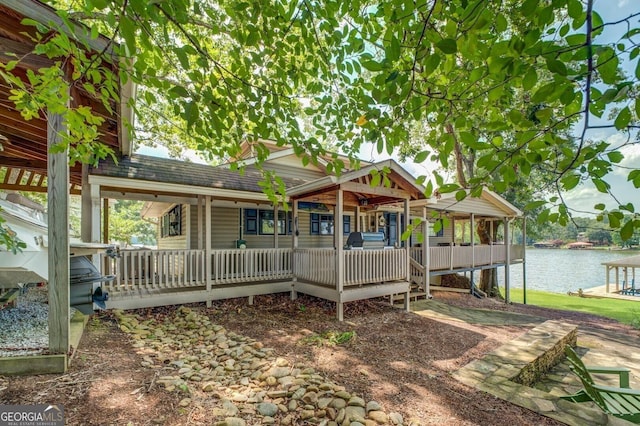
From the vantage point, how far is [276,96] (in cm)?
234

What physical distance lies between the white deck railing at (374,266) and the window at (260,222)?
4.10m

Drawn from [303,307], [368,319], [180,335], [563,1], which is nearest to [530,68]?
[563,1]

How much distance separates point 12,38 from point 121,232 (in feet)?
86.2

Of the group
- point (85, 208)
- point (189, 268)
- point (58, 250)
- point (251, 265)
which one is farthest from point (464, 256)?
point (85, 208)

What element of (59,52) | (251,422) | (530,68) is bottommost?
(251,422)

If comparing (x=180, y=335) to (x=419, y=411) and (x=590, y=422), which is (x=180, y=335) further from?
(x=590, y=422)

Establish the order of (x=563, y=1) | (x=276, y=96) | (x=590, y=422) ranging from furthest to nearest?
1. (x=590, y=422)
2. (x=276, y=96)
3. (x=563, y=1)

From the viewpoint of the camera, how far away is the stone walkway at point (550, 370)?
3.65 metres

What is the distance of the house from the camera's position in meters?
7.10

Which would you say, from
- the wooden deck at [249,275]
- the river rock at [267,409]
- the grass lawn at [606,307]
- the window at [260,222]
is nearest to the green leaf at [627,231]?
the river rock at [267,409]

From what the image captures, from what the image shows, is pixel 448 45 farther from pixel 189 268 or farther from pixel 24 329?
pixel 189 268

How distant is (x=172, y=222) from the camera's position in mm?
12289

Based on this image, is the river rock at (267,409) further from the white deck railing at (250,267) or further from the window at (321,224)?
the window at (321,224)

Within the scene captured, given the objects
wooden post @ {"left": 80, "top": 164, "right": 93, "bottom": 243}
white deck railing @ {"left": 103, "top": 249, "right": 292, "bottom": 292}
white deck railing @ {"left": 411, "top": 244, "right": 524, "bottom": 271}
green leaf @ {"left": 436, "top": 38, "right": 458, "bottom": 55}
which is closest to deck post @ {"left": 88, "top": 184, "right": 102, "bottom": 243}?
wooden post @ {"left": 80, "top": 164, "right": 93, "bottom": 243}
